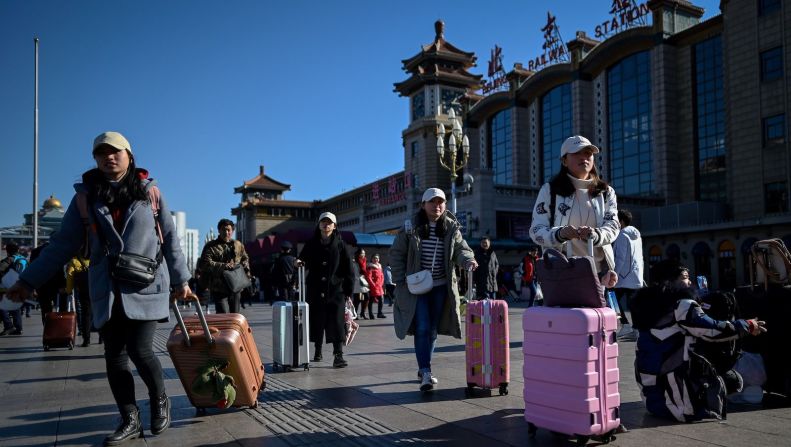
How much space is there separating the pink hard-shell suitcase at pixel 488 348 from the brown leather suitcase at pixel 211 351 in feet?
6.24

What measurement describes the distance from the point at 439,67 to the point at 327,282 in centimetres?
5686

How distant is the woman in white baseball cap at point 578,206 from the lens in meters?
4.29

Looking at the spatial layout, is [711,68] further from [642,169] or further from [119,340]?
[119,340]

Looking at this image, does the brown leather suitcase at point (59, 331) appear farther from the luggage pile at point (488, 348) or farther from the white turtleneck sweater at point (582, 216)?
the white turtleneck sweater at point (582, 216)

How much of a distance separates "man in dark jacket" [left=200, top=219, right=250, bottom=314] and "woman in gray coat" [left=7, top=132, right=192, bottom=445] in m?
3.57

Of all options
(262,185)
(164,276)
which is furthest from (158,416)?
(262,185)

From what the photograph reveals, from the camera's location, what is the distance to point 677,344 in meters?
4.51

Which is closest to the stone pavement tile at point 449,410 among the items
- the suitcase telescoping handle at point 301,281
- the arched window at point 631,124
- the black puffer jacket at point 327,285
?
the black puffer jacket at point 327,285

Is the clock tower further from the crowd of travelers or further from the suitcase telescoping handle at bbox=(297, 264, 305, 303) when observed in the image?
the crowd of travelers

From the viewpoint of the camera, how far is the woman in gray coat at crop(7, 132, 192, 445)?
13.0 ft

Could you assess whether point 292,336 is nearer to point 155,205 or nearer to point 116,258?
point 155,205

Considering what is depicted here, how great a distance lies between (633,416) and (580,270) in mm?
1539

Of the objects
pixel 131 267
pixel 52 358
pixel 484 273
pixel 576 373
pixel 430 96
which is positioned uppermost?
pixel 430 96

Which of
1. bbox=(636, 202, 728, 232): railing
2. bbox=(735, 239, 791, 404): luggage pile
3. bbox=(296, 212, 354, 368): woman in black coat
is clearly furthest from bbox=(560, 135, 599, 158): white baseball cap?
bbox=(636, 202, 728, 232): railing
